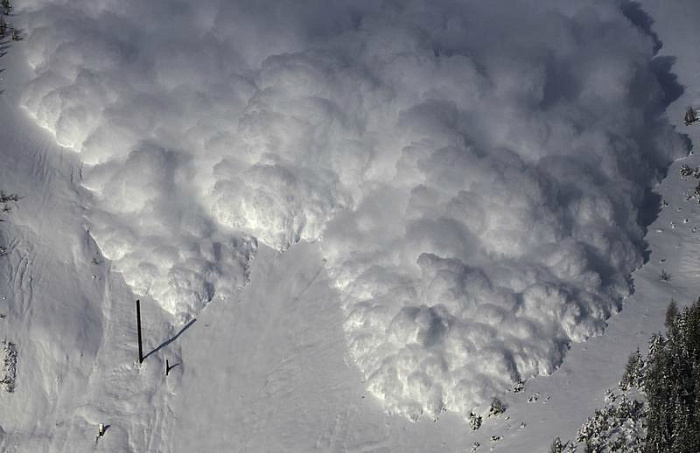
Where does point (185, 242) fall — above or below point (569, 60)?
below

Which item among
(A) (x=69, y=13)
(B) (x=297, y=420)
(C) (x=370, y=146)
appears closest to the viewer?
(B) (x=297, y=420)

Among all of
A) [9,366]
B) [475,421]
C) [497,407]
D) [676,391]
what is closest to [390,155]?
[497,407]

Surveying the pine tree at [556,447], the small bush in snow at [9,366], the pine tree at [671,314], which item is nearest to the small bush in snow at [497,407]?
the pine tree at [556,447]

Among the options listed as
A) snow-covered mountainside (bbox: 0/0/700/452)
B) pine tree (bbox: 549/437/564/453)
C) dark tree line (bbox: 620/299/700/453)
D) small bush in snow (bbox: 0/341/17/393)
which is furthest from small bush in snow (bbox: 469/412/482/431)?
small bush in snow (bbox: 0/341/17/393)

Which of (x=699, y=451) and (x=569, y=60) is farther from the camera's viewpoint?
(x=569, y=60)

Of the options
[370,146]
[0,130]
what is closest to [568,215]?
[370,146]

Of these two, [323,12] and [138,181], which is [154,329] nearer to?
[138,181]
